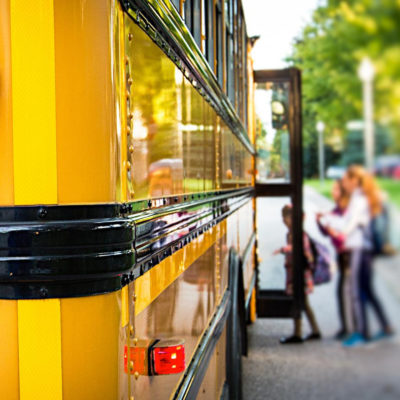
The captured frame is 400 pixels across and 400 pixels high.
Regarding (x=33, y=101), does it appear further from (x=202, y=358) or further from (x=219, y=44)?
(x=219, y=44)

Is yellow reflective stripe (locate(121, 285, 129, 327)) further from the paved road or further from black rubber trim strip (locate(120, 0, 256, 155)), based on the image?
black rubber trim strip (locate(120, 0, 256, 155))

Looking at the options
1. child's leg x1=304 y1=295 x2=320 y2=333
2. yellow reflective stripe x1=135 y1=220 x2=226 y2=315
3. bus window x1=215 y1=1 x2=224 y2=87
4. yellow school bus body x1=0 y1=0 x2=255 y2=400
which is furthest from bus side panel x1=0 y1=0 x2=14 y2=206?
child's leg x1=304 y1=295 x2=320 y2=333

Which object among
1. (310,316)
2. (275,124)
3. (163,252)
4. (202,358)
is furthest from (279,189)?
(163,252)

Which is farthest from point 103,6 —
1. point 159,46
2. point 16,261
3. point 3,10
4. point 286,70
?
point 286,70

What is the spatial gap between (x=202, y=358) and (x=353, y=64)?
62.7 inches

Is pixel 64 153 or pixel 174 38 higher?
pixel 174 38

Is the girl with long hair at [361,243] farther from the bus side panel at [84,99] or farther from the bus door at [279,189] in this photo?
the bus door at [279,189]

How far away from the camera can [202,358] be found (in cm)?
196

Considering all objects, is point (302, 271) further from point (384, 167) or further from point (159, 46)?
point (384, 167)

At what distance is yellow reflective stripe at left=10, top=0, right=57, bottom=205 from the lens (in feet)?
3.06

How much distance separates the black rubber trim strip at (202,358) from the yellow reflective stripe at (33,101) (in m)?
0.73

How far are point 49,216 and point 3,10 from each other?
0.34 metres

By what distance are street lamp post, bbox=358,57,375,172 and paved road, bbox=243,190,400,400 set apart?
0.08 meters

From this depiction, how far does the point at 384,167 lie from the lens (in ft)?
1.31
